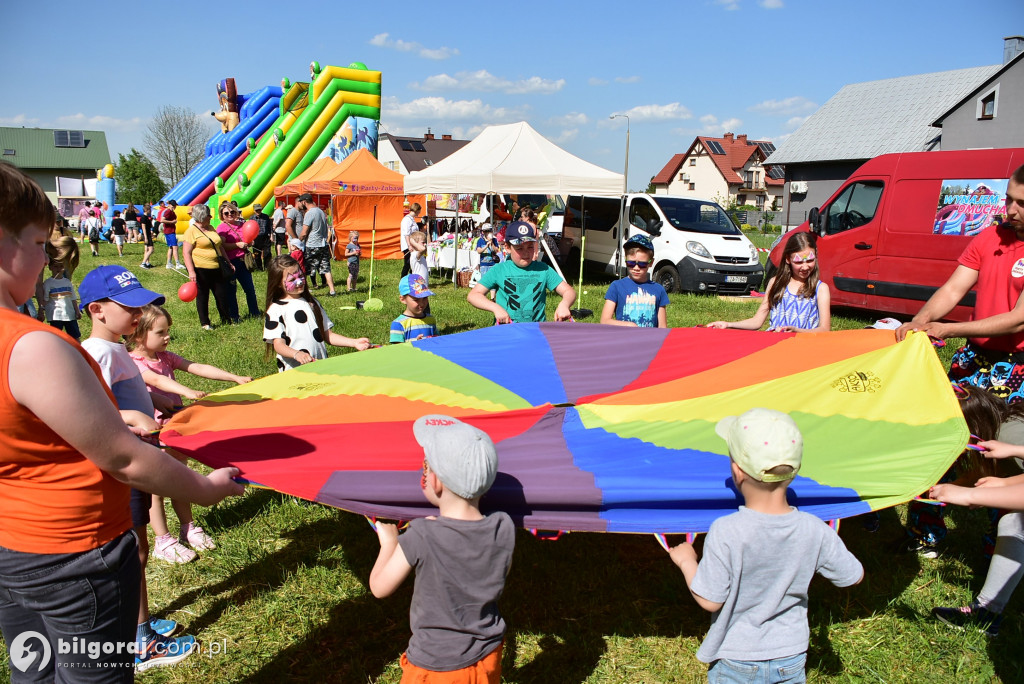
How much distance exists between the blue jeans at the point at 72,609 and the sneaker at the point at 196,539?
207 centimetres

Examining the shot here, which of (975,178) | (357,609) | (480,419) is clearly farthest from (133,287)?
(975,178)

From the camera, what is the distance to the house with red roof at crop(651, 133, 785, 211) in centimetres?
6538

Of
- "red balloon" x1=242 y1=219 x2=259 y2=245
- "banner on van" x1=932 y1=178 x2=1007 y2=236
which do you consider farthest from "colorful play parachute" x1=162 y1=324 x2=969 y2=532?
"red balloon" x1=242 y1=219 x2=259 y2=245

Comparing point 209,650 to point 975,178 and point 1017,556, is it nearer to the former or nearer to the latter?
point 1017,556

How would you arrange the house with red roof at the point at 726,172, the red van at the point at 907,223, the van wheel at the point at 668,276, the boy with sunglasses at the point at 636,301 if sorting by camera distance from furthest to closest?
the house with red roof at the point at 726,172 → the van wheel at the point at 668,276 → the red van at the point at 907,223 → the boy with sunglasses at the point at 636,301

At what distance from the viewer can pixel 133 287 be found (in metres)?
2.85

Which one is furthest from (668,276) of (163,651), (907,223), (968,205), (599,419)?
(163,651)

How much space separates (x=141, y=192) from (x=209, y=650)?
50297mm

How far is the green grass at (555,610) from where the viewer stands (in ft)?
9.98

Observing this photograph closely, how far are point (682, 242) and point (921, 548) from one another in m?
9.21

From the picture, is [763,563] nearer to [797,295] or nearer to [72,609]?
[72,609]

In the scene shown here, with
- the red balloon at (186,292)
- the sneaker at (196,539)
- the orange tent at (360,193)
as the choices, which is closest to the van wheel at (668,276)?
the orange tent at (360,193)

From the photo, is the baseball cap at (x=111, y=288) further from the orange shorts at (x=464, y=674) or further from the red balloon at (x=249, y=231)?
the red balloon at (x=249, y=231)

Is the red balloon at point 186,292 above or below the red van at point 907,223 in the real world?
below
